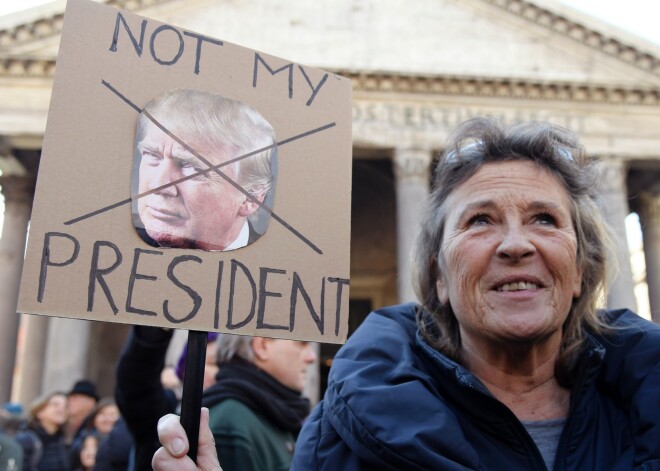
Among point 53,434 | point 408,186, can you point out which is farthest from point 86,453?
point 408,186

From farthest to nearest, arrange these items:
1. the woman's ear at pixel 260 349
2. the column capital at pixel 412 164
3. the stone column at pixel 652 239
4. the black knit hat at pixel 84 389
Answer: the stone column at pixel 652 239
the column capital at pixel 412 164
the black knit hat at pixel 84 389
the woman's ear at pixel 260 349

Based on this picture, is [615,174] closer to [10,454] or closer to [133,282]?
[10,454]

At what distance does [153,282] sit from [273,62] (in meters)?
0.72

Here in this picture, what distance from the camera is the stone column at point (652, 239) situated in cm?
1770

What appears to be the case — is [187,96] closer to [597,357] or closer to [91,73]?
[91,73]

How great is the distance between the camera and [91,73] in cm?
167

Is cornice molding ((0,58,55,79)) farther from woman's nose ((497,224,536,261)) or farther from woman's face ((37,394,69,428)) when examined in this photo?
woman's nose ((497,224,536,261))

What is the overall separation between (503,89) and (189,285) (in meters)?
15.1

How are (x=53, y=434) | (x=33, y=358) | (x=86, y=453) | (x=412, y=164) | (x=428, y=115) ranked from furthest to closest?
(x=33, y=358) < (x=428, y=115) < (x=412, y=164) < (x=53, y=434) < (x=86, y=453)

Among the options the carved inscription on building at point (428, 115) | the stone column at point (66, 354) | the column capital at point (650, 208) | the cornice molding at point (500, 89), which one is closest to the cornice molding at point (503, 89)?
the cornice molding at point (500, 89)

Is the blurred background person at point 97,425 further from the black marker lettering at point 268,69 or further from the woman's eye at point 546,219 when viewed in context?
the woman's eye at point 546,219

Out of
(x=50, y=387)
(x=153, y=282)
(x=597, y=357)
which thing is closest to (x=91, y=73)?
(x=153, y=282)

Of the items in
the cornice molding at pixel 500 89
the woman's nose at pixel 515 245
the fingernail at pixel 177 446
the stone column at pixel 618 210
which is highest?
the cornice molding at pixel 500 89

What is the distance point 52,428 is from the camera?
19.6 ft
